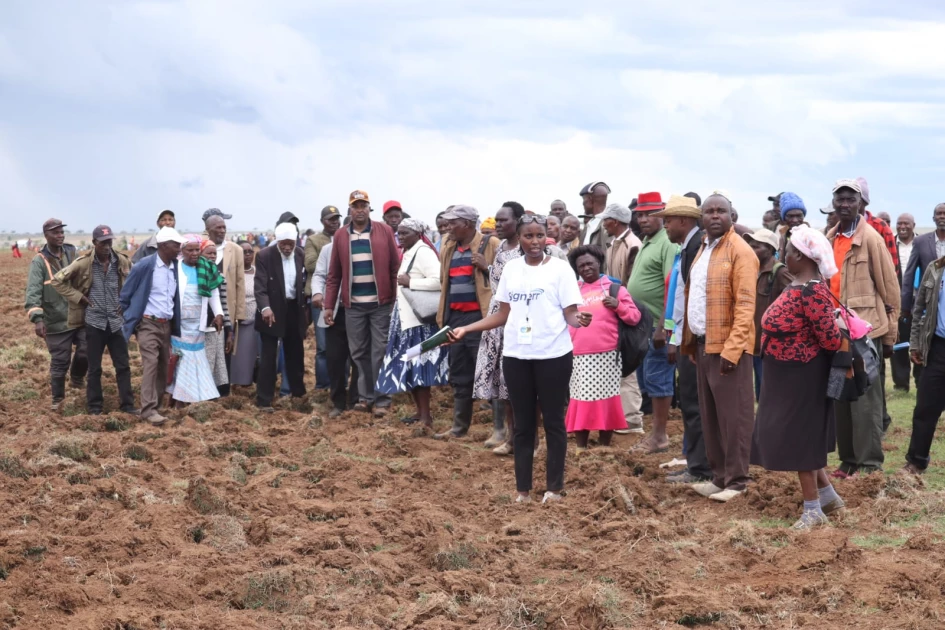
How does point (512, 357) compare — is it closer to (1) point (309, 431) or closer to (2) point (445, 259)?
(2) point (445, 259)

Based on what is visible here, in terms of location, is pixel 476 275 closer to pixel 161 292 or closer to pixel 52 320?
pixel 161 292

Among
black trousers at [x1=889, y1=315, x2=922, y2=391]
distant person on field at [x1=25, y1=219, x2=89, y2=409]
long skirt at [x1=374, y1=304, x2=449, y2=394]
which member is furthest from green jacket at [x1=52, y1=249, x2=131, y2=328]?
black trousers at [x1=889, y1=315, x2=922, y2=391]

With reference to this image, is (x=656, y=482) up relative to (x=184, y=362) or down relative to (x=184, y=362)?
down

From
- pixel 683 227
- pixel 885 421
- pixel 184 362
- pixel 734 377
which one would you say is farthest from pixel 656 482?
pixel 184 362

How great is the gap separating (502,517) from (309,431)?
141 inches

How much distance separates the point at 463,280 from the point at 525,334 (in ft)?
8.35

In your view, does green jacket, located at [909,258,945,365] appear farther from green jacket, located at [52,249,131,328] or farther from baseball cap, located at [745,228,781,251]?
green jacket, located at [52,249,131,328]

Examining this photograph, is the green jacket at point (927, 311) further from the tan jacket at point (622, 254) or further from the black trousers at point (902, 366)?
the black trousers at point (902, 366)

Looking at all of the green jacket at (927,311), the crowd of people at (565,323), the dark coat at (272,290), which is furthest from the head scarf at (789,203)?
the dark coat at (272,290)

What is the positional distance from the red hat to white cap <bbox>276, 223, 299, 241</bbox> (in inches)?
155

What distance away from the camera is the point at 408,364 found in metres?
10.1

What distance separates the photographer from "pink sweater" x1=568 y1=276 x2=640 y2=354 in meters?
8.48

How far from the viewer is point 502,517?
682 centimetres

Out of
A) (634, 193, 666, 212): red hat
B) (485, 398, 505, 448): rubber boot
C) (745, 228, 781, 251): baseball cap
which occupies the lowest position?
(485, 398, 505, 448): rubber boot
